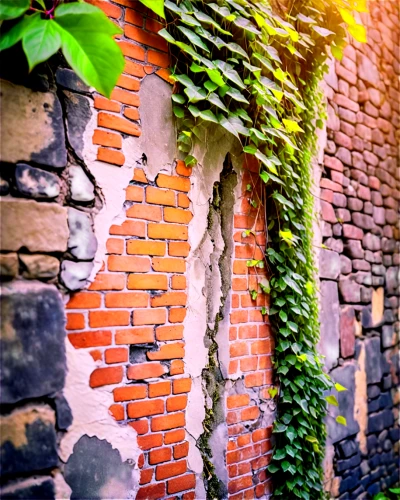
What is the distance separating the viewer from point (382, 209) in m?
3.31

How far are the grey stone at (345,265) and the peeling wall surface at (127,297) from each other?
91 cm

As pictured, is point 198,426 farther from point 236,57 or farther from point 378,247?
point 378,247

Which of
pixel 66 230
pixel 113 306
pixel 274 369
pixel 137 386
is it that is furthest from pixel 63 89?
pixel 274 369

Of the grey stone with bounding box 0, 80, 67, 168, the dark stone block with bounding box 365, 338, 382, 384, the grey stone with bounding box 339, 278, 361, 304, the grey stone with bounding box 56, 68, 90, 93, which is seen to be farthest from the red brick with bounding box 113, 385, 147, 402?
the dark stone block with bounding box 365, 338, 382, 384

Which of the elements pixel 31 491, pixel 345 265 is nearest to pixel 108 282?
pixel 31 491

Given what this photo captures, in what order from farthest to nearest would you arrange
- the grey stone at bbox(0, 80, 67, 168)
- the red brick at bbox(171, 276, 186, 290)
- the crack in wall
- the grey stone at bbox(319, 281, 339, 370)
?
the grey stone at bbox(319, 281, 339, 370), the crack in wall, the red brick at bbox(171, 276, 186, 290), the grey stone at bbox(0, 80, 67, 168)

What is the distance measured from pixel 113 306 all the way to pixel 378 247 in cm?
233

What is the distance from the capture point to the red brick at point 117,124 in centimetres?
149

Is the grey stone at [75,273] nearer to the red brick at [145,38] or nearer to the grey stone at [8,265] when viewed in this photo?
the grey stone at [8,265]

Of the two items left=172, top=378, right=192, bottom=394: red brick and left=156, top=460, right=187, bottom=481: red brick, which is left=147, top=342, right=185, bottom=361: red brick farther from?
left=156, top=460, right=187, bottom=481: red brick

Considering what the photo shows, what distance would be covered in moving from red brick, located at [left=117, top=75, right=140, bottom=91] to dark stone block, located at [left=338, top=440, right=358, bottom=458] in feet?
7.47

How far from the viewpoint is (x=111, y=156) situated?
1.50 metres

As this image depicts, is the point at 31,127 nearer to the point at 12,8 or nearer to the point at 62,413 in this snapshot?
the point at 12,8

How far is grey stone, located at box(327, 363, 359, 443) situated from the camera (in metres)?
2.59
